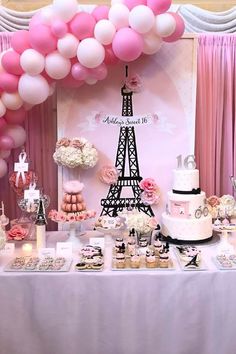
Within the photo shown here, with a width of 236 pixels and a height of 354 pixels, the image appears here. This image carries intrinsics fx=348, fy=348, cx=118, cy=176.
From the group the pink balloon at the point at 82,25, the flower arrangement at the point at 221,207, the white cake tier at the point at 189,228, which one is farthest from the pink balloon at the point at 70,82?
the flower arrangement at the point at 221,207

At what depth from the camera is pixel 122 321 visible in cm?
187

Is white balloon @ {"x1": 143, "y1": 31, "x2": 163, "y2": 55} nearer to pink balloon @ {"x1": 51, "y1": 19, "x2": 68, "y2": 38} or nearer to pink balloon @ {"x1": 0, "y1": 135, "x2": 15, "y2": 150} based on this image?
pink balloon @ {"x1": 51, "y1": 19, "x2": 68, "y2": 38}

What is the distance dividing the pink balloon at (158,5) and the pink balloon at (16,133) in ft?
3.95

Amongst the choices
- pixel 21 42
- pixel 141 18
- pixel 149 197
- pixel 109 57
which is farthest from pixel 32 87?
pixel 149 197

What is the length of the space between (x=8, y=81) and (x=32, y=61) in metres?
0.22

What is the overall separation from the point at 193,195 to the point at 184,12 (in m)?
1.50

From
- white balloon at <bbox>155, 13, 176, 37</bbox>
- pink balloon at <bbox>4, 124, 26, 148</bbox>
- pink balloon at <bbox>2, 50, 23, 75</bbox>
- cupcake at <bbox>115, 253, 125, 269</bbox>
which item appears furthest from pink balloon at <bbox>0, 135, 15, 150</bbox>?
white balloon at <bbox>155, 13, 176, 37</bbox>

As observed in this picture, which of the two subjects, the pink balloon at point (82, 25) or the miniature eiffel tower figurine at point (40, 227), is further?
the miniature eiffel tower figurine at point (40, 227)

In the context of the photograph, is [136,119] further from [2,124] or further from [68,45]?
[2,124]

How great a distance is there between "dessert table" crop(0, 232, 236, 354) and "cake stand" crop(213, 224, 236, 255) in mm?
248

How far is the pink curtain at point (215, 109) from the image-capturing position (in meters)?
2.68

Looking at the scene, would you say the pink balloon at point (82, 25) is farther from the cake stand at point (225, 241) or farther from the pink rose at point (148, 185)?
the cake stand at point (225, 241)

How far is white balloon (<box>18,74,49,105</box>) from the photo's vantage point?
2.17 meters

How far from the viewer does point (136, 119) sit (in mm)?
2584
